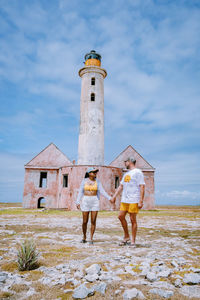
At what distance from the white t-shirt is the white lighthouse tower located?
16348 mm

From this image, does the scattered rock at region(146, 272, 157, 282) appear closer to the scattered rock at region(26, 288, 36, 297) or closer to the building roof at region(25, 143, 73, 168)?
the scattered rock at region(26, 288, 36, 297)

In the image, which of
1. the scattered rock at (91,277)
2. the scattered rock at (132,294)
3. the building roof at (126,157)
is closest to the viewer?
the scattered rock at (132,294)

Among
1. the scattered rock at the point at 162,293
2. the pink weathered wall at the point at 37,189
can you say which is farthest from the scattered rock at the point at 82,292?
the pink weathered wall at the point at 37,189

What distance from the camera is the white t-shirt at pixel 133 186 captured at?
4937mm

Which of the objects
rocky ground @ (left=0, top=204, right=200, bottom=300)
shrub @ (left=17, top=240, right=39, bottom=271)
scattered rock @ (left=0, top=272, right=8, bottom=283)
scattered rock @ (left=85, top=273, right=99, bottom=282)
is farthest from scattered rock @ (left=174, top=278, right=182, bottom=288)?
scattered rock @ (left=0, top=272, right=8, bottom=283)

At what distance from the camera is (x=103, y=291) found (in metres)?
2.39

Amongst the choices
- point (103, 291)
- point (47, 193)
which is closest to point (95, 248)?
point (103, 291)

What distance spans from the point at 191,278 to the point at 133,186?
247 cm

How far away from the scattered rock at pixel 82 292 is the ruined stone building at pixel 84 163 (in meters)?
17.0

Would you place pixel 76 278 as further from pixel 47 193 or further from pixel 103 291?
pixel 47 193

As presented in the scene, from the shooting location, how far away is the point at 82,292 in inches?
91.8

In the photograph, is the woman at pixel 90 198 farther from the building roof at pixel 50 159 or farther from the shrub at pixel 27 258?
the building roof at pixel 50 159

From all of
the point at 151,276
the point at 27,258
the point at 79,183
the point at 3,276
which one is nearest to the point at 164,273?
the point at 151,276

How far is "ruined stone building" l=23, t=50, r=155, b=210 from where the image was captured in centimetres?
1995
